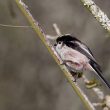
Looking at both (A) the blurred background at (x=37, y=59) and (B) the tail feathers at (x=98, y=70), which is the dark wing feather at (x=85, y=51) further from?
(A) the blurred background at (x=37, y=59)

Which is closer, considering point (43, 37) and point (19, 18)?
point (43, 37)

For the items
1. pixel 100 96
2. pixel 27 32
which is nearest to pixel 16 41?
pixel 27 32

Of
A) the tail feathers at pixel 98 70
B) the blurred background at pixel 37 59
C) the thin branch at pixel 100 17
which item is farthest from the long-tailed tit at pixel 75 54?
the blurred background at pixel 37 59

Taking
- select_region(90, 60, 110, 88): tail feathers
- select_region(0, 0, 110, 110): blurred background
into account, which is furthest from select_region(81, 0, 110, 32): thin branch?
select_region(0, 0, 110, 110): blurred background

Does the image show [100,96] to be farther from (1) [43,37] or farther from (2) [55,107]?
(2) [55,107]

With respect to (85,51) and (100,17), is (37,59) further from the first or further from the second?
(100,17)

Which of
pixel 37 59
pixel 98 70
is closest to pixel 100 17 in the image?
pixel 98 70

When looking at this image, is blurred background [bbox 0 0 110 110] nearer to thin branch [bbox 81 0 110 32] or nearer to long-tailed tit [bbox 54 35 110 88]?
long-tailed tit [bbox 54 35 110 88]

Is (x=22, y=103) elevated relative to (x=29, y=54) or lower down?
lower down
